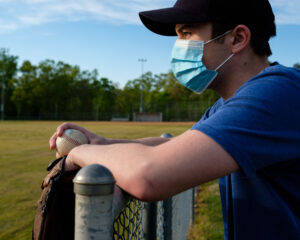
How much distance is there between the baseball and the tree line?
62091mm

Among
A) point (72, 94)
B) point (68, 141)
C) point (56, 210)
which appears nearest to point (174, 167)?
point (56, 210)

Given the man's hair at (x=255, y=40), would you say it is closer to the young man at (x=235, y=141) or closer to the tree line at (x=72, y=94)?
the young man at (x=235, y=141)

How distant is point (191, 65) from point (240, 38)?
447 mm

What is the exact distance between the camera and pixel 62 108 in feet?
255

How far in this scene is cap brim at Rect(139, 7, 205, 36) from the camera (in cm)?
173

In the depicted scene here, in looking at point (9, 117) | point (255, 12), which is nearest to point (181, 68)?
point (255, 12)

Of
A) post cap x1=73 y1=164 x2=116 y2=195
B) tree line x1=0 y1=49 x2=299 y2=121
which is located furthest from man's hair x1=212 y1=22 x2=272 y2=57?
tree line x1=0 y1=49 x2=299 y2=121

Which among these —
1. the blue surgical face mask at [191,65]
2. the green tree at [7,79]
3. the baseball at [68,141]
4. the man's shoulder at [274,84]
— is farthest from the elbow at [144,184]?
the green tree at [7,79]

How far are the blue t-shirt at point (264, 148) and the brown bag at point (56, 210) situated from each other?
0.55m

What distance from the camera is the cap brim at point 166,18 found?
1.73 m

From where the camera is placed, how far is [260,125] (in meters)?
1.24

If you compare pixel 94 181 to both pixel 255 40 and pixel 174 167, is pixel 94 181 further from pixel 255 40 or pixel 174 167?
pixel 255 40

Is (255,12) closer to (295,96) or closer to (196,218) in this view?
(295,96)

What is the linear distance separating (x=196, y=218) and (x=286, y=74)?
14.1 ft
